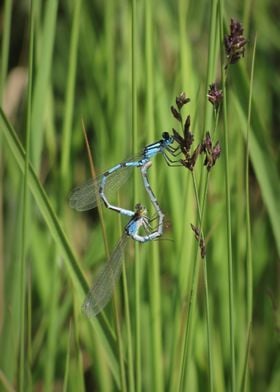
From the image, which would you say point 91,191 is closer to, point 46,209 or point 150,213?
point 150,213

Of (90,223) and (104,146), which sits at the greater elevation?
(104,146)

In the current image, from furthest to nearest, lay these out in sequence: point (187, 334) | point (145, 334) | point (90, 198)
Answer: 1. point (145, 334)
2. point (90, 198)
3. point (187, 334)

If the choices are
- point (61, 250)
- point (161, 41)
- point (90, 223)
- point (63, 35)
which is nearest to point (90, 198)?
point (61, 250)

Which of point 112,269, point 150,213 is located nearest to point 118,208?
point 112,269

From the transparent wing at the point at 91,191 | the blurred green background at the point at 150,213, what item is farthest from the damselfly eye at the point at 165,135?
the transparent wing at the point at 91,191

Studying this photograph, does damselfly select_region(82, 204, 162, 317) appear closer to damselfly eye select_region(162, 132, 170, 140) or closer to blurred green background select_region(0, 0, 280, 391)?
blurred green background select_region(0, 0, 280, 391)

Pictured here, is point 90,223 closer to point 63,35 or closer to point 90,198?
point 63,35
